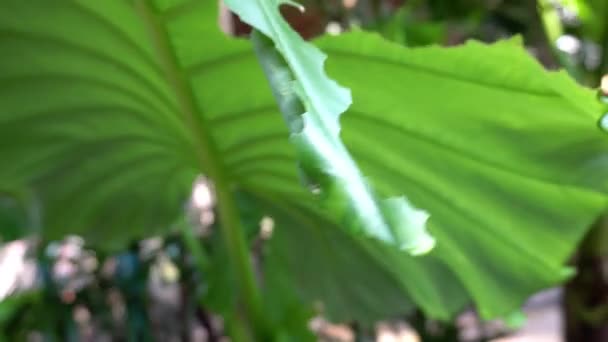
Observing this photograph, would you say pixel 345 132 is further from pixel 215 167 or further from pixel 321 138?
pixel 321 138

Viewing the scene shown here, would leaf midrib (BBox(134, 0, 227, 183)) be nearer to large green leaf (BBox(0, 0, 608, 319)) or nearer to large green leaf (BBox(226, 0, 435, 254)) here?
large green leaf (BBox(0, 0, 608, 319))

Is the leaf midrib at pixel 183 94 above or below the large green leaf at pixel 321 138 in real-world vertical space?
above

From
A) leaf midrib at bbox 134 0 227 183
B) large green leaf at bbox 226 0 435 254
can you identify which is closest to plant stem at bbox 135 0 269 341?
leaf midrib at bbox 134 0 227 183

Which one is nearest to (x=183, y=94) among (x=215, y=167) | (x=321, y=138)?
(x=215, y=167)

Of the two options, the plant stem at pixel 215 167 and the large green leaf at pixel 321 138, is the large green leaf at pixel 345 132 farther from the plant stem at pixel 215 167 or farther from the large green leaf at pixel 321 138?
the large green leaf at pixel 321 138

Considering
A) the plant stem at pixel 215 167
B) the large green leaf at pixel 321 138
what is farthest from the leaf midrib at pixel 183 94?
the large green leaf at pixel 321 138

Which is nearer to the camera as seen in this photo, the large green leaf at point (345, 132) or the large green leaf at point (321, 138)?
the large green leaf at point (321, 138)

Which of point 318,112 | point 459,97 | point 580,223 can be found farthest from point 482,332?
point 318,112

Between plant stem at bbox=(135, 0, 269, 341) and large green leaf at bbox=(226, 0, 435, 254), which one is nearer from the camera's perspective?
large green leaf at bbox=(226, 0, 435, 254)

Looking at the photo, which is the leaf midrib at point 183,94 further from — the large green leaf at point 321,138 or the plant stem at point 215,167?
the large green leaf at point 321,138
